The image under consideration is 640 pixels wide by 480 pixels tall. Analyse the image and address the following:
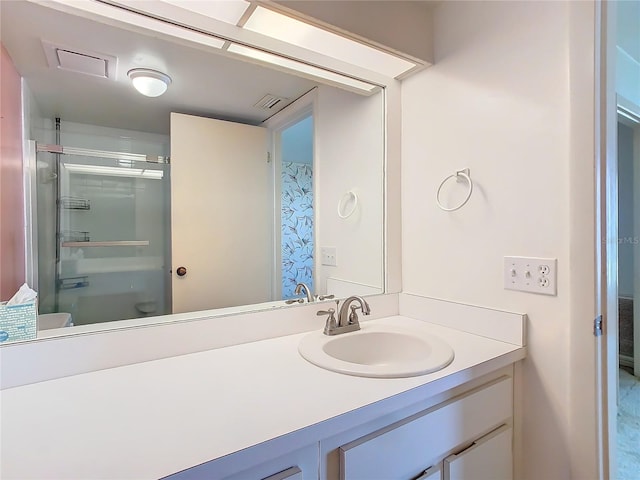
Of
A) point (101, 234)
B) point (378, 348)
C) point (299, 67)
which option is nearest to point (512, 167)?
point (378, 348)

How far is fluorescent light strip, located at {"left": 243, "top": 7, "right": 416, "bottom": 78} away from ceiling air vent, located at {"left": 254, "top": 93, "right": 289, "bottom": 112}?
0.25 meters

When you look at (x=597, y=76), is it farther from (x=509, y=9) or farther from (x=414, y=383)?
(x=414, y=383)

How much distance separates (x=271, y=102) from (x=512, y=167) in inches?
40.7

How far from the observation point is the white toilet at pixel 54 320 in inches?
36.8

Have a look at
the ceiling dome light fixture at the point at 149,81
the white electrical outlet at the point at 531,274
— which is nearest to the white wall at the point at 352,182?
the white electrical outlet at the point at 531,274

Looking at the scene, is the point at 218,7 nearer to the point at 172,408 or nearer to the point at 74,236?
the point at 74,236

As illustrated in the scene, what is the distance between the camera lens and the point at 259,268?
1.41 metres

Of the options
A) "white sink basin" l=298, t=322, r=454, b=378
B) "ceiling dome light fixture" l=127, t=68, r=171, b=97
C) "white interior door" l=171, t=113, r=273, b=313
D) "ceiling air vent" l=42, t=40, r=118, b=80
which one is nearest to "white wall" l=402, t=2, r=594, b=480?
"white sink basin" l=298, t=322, r=454, b=378

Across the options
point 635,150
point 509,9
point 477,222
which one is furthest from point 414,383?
point 635,150

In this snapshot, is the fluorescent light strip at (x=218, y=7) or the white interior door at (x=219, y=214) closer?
the fluorescent light strip at (x=218, y=7)

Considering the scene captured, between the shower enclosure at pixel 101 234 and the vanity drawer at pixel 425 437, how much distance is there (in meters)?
0.82

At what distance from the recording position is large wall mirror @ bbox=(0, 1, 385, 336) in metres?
1.10

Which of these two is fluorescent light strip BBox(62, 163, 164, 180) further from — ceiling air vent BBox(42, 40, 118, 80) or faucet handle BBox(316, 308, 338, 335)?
faucet handle BBox(316, 308, 338, 335)

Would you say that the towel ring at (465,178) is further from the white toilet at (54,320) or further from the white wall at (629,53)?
the white toilet at (54,320)
